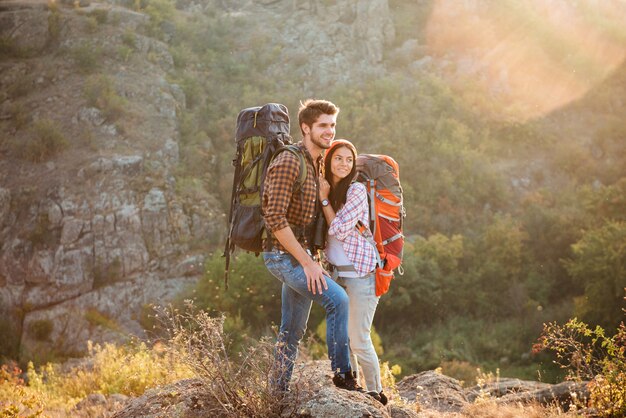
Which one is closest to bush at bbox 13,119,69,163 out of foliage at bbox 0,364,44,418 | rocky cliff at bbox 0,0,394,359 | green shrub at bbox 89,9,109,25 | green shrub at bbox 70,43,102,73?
rocky cliff at bbox 0,0,394,359

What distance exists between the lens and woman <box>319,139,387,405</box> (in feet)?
11.1

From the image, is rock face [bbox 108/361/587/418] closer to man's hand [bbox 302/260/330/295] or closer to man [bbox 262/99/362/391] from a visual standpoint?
man [bbox 262/99/362/391]

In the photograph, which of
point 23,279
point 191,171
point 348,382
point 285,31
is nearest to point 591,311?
point 348,382

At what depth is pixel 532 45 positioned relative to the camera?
25.2 m

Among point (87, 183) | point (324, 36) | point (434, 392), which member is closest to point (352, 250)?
point (434, 392)

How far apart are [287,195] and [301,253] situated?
14.1 inches

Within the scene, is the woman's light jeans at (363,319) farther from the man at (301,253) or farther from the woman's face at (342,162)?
the woman's face at (342,162)

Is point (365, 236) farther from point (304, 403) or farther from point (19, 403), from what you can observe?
point (19, 403)

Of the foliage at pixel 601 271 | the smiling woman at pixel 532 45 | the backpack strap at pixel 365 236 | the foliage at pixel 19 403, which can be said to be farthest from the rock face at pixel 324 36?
the backpack strap at pixel 365 236

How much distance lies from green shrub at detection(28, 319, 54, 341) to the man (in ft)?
45.3

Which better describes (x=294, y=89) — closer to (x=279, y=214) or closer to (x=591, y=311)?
(x=591, y=311)

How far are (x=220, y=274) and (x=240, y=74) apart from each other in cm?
1202

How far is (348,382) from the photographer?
3.19 metres

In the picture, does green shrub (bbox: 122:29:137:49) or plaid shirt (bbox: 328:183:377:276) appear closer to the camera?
plaid shirt (bbox: 328:183:377:276)
